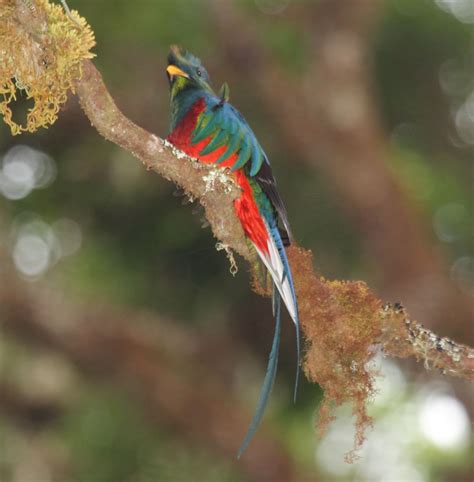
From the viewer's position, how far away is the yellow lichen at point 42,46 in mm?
2363

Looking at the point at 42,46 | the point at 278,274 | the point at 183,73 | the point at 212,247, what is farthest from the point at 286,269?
the point at 212,247

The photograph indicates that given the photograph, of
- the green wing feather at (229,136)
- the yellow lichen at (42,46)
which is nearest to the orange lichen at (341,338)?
the green wing feather at (229,136)

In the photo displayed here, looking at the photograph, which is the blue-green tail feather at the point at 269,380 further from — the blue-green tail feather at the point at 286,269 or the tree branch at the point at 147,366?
the tree branch at the point at 147,366

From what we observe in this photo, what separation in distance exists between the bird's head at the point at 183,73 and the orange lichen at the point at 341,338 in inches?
45.3

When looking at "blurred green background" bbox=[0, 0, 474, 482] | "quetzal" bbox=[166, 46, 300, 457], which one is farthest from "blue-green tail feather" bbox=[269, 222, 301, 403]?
"blurred green background" bbox=[0, 0, 474, 482]

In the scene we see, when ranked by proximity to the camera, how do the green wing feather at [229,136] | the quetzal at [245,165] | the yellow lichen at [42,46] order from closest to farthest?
1. the yellow lichen at [42,46]
2. the quetzal at [245,165]
3. the green wing feather at [229,136]

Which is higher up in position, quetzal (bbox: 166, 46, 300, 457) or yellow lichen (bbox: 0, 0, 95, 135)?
quetzal (bbox: 166, 46, 300, 457)

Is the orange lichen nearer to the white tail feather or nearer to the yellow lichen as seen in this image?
the white tail feather

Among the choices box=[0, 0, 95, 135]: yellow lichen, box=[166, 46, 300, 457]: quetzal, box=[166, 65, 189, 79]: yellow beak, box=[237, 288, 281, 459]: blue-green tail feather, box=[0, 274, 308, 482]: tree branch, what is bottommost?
box=[237, 288, 281, 459]: blue-green tail feather

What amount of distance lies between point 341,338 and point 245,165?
30.0 inches

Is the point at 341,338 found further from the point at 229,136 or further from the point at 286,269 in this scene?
the point at 229,136

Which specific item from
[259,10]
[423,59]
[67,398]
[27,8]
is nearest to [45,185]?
[67,398]

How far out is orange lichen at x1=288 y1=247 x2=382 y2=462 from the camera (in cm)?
254

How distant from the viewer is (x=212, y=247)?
21.3 feet
